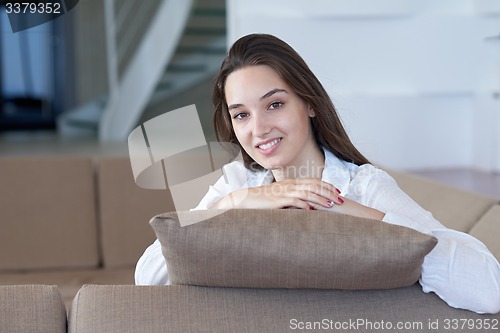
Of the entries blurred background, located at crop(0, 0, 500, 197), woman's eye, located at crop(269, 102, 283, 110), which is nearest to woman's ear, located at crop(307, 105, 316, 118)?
Answer: woman's eye, located at crop(269, 102, 283, 110)

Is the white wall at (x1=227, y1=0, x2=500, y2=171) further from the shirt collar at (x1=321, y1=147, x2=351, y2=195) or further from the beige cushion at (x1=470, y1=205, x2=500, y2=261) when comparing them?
the shirt collar at (x1=321, y1=147, x2=351, y2=195)

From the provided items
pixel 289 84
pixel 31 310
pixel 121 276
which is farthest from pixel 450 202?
pixel 31 310

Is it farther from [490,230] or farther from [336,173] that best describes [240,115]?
[490,230]

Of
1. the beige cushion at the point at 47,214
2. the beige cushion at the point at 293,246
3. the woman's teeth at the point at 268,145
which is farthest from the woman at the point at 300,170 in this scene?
the beige cushion at the point at 47,214

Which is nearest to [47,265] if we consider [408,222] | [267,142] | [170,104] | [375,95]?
[267,142]

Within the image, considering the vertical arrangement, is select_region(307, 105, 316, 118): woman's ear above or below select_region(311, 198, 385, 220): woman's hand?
above

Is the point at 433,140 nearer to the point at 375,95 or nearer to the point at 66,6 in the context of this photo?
the point at 375,95

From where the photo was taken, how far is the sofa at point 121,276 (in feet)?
3.71

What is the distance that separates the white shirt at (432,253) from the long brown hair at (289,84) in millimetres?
57

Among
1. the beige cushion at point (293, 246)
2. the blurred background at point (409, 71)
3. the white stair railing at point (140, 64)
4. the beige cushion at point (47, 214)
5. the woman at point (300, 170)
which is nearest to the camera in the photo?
the beige cushion at point (293, 246)

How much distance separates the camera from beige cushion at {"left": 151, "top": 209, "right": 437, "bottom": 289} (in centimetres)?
108

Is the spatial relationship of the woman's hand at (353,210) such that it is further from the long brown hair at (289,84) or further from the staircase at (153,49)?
the staircase at (153,49)

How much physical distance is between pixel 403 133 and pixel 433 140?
0.98 ft

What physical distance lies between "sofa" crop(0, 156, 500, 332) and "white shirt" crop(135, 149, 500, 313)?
35 millimetres
